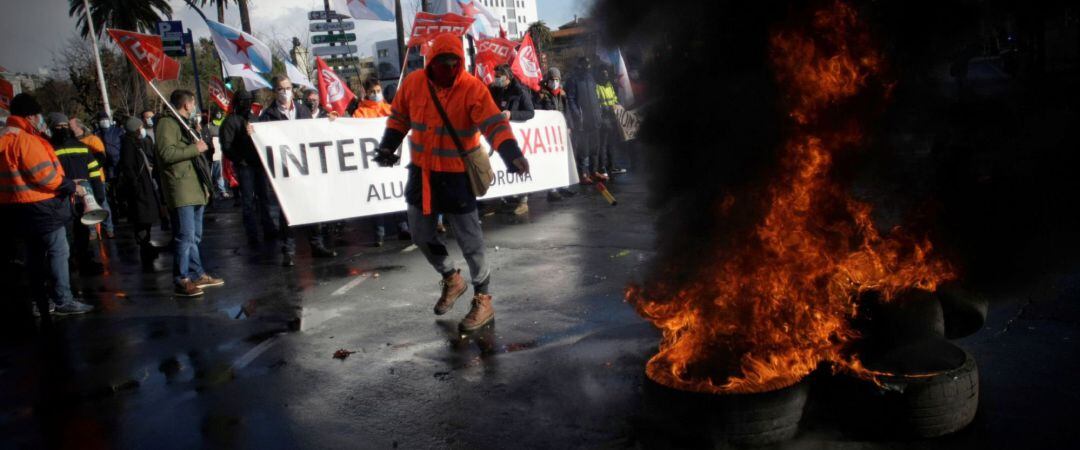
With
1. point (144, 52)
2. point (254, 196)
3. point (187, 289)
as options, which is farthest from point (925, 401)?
point (254, 196)

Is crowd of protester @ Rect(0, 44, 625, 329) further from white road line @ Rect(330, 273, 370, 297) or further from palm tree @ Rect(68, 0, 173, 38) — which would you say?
palm tree @ Rect(68, 0, 173, 38)

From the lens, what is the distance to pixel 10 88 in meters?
11.8

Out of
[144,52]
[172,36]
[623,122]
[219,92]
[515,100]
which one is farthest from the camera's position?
[219,92]

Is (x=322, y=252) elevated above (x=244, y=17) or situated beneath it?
situated beneath

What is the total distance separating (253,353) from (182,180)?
2603 mm

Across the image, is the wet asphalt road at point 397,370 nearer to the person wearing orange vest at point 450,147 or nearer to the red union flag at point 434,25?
the person wearing orange vest at point 450,147

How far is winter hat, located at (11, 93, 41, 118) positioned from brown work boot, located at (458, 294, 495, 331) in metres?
4.24

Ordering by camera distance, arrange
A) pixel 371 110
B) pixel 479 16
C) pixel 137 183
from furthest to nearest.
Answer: pixel 479 16 < pixel 371 110 < pixel 137 183

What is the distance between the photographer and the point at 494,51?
44.9 feet

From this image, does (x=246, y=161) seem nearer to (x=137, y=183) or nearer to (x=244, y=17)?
(x=137, y=183)

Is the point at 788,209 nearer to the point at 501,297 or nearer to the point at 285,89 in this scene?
the point at 501,297

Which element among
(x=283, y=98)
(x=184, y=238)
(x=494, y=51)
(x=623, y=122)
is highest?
(x=494, y=51)

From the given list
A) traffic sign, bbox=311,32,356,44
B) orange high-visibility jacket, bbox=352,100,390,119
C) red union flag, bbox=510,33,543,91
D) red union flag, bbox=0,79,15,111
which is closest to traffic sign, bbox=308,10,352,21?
traffic sign, bbox=311,32,356,44

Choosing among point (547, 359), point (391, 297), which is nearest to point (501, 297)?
point (391, 297)
